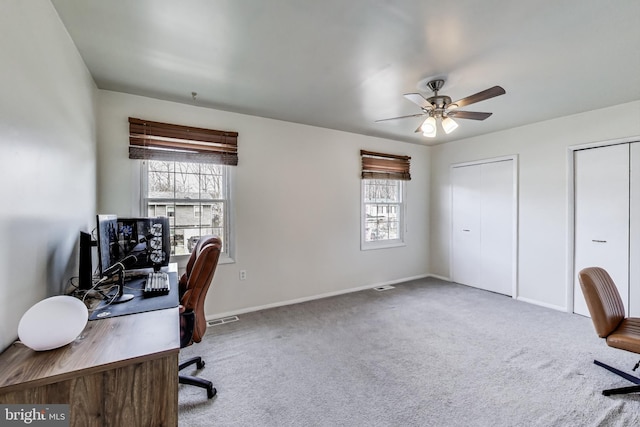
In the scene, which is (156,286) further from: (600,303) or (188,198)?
(600,303)

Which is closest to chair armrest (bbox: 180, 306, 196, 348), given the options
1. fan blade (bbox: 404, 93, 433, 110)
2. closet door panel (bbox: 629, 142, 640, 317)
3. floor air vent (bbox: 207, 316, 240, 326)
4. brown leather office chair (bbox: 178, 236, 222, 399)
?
brown leather office chair (bbox: 178, 236, 222, 399)

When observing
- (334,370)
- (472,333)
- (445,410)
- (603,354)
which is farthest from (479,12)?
(603,354)

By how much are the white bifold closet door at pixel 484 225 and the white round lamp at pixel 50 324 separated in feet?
15.9

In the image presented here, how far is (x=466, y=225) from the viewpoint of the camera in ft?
15.6

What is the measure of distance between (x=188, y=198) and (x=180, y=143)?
0.62m

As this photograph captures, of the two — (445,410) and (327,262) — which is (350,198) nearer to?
(327,262)

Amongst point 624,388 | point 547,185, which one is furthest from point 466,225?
point 624,388

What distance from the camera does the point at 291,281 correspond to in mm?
3867

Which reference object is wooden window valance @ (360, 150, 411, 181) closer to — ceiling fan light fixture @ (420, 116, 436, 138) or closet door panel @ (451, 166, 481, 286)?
closet door panel @ (451, 166, 481, 286)

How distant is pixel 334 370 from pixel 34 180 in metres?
2.27

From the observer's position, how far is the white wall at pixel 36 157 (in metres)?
1.17

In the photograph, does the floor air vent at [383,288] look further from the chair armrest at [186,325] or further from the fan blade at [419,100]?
the chair armrest at [186,325]

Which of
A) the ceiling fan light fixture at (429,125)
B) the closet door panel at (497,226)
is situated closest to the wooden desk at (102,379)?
the ceiling fan light fixture at (429,125)

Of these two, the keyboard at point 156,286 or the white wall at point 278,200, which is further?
the white wall at point 278,200
